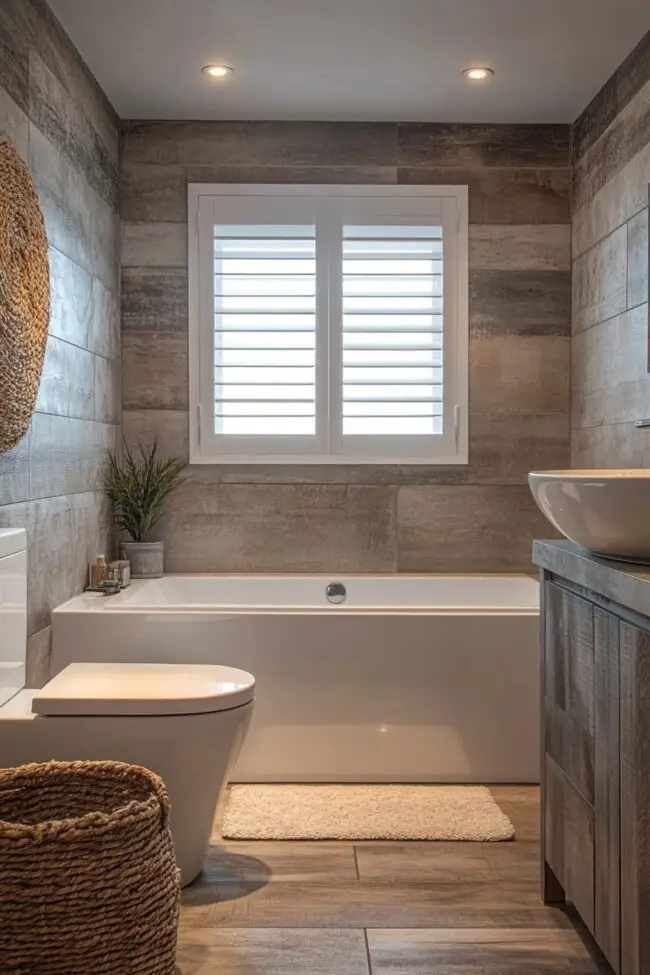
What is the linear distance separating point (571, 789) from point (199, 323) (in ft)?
8.54

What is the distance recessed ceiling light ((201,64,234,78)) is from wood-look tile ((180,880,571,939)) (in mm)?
2758

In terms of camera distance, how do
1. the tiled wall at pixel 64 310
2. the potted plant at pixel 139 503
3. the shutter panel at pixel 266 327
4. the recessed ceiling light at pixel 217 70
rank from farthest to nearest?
the shutter panel at pixel 266 327 → the potted plant at pixel 139 503 → the recessed ceiling light at pixel 217 70 → the tiled wall at pixel 64 310

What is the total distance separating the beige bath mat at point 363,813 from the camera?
2.81 meters

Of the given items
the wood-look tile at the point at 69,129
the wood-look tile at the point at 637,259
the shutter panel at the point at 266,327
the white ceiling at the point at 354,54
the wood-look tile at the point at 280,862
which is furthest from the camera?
the shutter panel at the point at 266,327

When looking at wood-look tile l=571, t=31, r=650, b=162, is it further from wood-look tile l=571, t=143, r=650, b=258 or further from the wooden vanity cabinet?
the wooden vanity cabinet

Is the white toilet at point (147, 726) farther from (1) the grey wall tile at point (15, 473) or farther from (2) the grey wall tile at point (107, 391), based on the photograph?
(2) the grey wall tile at point (107, 391)

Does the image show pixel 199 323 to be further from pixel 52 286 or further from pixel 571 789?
pixel 571 789

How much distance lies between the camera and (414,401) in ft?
13.1

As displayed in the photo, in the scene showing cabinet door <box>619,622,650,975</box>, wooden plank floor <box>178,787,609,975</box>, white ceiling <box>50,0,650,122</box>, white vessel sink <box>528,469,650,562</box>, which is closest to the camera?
cabinet door <box>619,622,650,975</box>

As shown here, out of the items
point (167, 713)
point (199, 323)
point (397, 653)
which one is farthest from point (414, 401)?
point (167, 713)

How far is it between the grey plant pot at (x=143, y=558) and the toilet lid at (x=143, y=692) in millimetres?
1276

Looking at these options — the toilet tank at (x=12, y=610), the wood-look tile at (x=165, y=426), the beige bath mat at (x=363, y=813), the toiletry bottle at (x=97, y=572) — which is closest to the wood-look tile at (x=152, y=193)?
the wood-look tile at (x=165, y=426)

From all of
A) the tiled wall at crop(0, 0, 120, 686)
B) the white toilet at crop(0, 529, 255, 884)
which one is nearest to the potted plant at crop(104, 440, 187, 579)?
the tiled wall at crop(0, 0, 120, 686)

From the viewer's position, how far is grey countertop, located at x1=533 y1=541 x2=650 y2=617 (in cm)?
166
